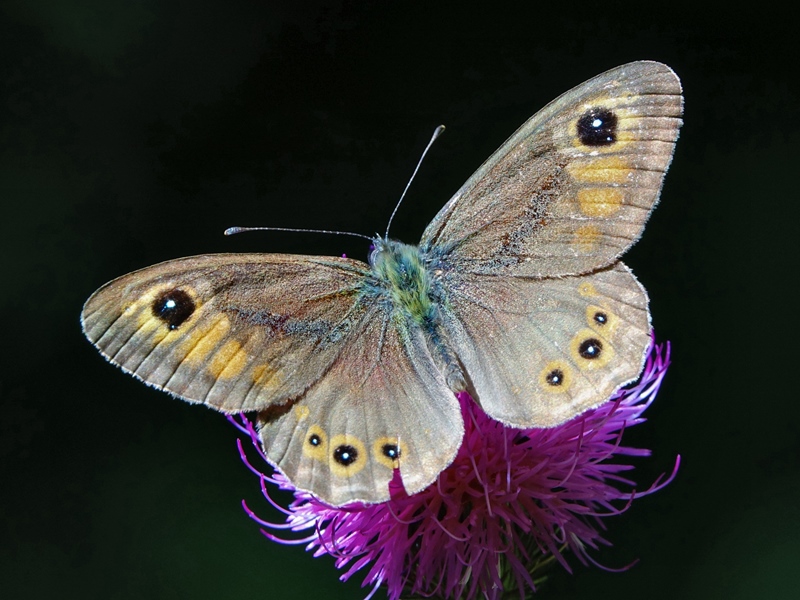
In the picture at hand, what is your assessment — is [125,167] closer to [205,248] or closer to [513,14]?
[205,248]

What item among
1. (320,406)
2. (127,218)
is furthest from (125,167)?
(320,406)

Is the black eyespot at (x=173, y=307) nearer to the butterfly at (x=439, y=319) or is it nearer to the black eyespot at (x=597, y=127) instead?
the butterfly at (x=439, y=319)

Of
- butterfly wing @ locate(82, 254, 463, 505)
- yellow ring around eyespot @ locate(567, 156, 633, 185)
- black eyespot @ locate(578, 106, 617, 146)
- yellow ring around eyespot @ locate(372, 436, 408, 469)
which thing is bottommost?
yellow ring around eyespot @ locate(372, 436, 408, 469)

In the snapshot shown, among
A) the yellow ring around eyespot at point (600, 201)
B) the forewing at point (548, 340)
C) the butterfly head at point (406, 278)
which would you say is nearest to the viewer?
the forewing at point (548, 340)

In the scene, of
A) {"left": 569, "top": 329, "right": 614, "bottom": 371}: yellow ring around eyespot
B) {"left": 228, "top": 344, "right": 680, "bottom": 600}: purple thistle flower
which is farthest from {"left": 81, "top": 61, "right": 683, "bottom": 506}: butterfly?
{"left": 228, "top": 344, "right": 680, "bottom": 600}: purple thistle flower

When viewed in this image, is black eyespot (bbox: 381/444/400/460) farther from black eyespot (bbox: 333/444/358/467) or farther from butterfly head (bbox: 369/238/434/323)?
butterfly head (bbox: 369/238/434/323)

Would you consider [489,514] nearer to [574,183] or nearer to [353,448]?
[353,448]

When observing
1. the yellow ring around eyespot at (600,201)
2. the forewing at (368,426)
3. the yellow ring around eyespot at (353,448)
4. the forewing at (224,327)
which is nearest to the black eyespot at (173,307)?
the forewing at (224,327)
